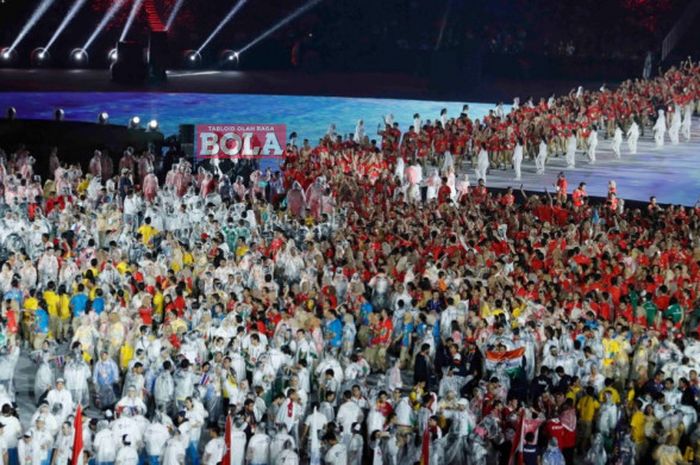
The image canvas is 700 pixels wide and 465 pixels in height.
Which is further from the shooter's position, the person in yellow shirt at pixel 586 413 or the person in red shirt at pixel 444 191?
the person in red shirt at pixel 444 191

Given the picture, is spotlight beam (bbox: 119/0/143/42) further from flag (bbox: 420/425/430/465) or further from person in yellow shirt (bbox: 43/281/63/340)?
flag (bbox: 420/425/430/465)

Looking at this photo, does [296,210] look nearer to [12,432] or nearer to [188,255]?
[188,255]

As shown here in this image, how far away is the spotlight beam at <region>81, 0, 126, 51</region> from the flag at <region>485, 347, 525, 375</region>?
29.7m

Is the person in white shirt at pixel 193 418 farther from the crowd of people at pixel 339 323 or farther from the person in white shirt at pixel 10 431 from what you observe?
the person in white shirt at pixel 10 431

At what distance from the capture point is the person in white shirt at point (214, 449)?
43.5ft

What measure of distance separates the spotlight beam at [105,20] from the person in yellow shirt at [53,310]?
2605 cm

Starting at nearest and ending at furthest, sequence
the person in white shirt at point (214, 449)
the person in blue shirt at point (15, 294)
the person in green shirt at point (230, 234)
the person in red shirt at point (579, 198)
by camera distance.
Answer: the person in white shirt at point (214, 449), the person in blue shirt at point (15, 294), the person in green shirt at point (230, 234), the person in red shirt at point (579, 198)

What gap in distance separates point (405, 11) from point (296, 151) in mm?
19182

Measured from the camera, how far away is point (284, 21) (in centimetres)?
4459

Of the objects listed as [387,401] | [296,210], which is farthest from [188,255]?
[387,401]

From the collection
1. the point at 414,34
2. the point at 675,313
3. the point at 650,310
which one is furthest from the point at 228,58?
the point at 675,313

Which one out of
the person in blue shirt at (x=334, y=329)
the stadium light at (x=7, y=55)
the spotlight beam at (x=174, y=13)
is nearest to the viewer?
the person in blue shirt at (x=334, y=329)

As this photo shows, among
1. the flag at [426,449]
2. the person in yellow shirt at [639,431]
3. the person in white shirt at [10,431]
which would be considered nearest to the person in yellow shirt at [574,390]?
the person in yellow shirt at [639,431]

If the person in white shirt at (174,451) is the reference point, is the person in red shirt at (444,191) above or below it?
above
